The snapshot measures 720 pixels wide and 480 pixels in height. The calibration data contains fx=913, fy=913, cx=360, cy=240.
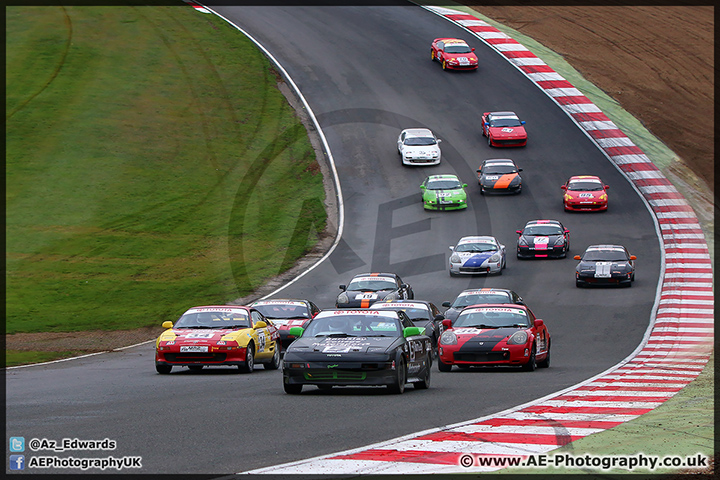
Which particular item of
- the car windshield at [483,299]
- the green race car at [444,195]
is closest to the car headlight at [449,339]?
the car windshield at [483,299]

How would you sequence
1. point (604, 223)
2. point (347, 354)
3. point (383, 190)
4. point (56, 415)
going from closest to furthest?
point (56, 415) → point (347, 354) → point (604, 223) → point (383, 190)

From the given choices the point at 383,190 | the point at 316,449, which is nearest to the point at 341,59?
the point at 383,190

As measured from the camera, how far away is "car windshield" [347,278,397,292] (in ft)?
93.6

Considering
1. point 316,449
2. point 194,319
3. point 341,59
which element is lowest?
point 194,319

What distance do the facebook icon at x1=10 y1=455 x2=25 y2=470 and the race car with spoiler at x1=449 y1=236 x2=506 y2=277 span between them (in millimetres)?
25765

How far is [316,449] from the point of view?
9.11 metres

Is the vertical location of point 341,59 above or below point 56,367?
Result: above

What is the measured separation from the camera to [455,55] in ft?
185

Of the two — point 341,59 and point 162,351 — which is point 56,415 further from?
point 341,59

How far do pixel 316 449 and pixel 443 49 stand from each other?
165ft

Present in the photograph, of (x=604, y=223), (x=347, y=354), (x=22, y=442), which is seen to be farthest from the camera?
(x=604, y=223)

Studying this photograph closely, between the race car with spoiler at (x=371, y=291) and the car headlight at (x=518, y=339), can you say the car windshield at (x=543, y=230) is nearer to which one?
the race car with spoiler at (x=371, y=291)

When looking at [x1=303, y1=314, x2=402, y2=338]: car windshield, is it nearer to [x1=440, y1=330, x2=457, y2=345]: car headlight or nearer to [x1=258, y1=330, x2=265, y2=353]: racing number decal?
[x1=440, y1=330, x2=457, y2=345]: car headlight

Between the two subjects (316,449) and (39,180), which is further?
(39,180)
